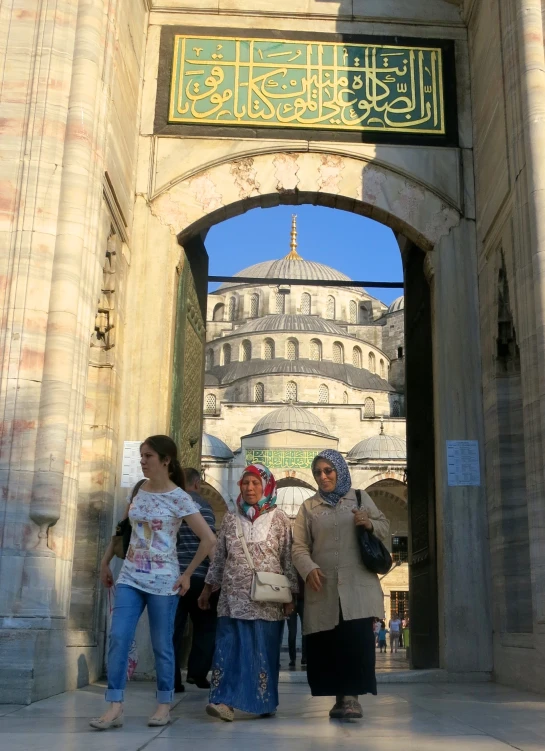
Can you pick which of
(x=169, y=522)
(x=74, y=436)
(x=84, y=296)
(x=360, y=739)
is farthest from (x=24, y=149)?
(x=360, y=739)

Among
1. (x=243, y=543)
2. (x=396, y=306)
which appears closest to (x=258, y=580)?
(x=243, y=543)

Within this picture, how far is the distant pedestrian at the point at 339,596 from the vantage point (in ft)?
13.5

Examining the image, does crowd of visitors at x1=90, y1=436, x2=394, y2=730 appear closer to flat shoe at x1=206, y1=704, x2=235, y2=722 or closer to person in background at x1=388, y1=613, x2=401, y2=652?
flat shoe at x1=206, y1=704, x2=235, y2=722

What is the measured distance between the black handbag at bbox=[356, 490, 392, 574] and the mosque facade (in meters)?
27.9

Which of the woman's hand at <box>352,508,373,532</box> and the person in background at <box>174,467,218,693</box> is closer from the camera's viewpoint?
the woman's hand at <box>352,508,373,532</box>

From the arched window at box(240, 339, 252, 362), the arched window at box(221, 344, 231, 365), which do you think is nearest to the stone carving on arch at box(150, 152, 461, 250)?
the arched window at box(240, 339, 252, 362)

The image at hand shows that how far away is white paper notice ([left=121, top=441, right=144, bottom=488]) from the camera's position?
6422mm

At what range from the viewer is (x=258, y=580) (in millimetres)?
4062

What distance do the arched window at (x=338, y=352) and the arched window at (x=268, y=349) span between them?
382cm

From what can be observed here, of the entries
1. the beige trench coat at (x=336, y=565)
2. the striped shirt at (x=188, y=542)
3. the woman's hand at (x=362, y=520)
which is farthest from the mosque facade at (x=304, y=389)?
the woman's hand at (x=362, y=520)

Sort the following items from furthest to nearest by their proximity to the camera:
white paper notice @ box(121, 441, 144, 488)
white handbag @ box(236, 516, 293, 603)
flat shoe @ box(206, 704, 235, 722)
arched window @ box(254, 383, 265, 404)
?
arched window @ box(254, 383, 265, 404) < white paper notice @ box(121, 441, 144, 488) < white handbag @ box(236, 516, 293, 603) < flat shoe @ box(206, 704, 235, 722)

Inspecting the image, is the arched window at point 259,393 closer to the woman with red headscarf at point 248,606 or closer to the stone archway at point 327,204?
the stone archway at point 327,204

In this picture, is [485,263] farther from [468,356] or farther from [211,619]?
[211,619]

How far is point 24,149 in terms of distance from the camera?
213 inches
